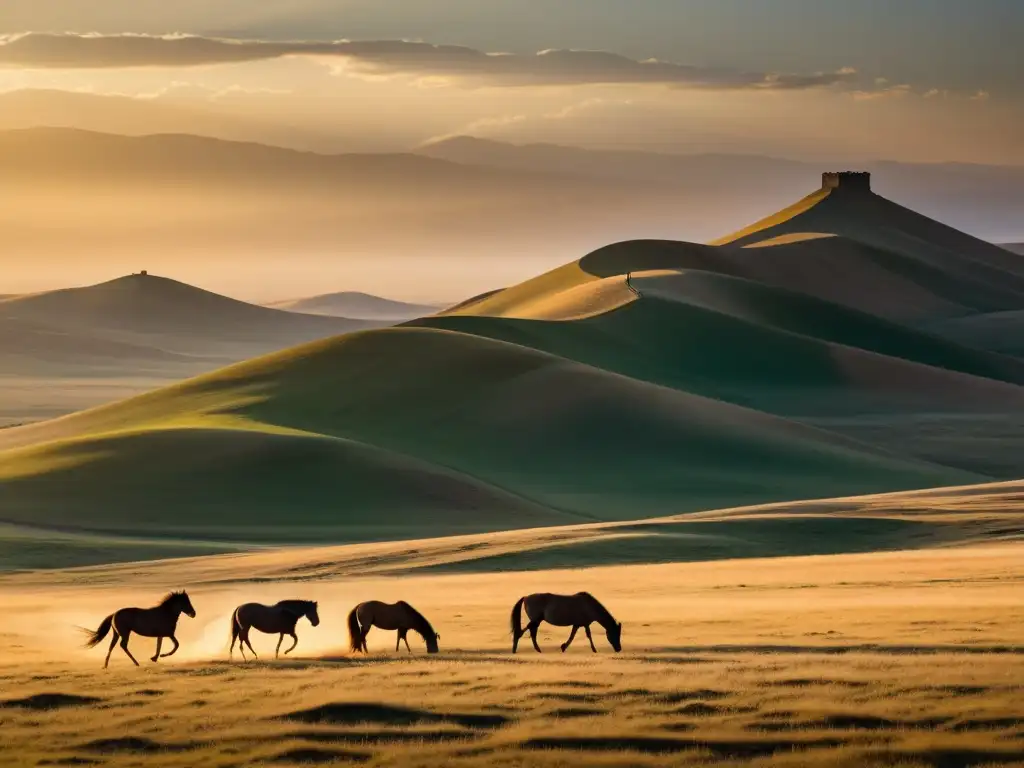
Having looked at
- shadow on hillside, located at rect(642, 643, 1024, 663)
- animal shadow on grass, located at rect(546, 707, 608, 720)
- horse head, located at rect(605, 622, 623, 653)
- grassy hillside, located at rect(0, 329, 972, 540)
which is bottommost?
animal shadow on grass, located at rect(546, 707, 608, 720)

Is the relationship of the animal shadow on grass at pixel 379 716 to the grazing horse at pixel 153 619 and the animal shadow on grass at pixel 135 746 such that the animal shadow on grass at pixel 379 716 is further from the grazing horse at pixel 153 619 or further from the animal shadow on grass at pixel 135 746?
the grazing horse at pixel 153 619

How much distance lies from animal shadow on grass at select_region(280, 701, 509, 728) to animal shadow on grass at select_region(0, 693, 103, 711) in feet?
11.7

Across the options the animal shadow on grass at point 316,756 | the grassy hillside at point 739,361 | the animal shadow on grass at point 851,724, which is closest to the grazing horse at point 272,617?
the animal shadow on grass at point 316,756

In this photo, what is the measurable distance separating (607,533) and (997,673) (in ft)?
137

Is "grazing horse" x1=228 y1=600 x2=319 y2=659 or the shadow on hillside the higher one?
"grazing horse" x1=228 y1=600 x2=319 y2=659

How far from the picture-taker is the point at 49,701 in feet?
83.3

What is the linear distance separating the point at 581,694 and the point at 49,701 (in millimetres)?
8122

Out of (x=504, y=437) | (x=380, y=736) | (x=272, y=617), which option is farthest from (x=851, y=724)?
(x=504, y=437)

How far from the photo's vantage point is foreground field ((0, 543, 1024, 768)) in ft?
71.3

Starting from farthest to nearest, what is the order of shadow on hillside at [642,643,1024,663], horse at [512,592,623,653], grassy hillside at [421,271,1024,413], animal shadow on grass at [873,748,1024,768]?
grassy hillside at [421,271,1024,413] < horse at [512,592,623,653] < shadow on hillside at [642,643,1024,663] < animal shadow on grass at [873,748,1024,768]

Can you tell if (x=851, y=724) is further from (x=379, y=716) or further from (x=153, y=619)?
(x=153, y=619)

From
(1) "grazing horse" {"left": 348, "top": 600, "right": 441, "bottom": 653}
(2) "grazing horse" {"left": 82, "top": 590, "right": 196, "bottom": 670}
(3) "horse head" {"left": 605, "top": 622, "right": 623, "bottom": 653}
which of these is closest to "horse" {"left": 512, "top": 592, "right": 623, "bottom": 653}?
(3) "horse head" {"left": 605, "top": 622, "right": 623, "bottom": 653}

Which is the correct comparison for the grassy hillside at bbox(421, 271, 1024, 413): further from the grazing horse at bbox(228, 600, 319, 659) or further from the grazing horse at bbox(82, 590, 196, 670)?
the grazing horse at bbox(82, 590, 196, 670)

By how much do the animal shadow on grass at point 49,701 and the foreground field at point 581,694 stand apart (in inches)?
1.5
